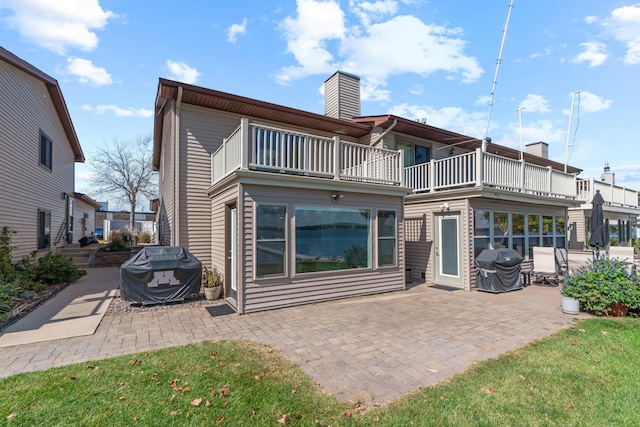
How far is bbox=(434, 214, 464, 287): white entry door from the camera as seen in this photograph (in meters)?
9.27

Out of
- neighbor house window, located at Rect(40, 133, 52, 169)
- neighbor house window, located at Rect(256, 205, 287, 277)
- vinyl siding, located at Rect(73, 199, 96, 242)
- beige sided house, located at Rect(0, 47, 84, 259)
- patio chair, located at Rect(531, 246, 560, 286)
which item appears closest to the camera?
neighbor house window, located at Rect(256, 205, 287, 277)

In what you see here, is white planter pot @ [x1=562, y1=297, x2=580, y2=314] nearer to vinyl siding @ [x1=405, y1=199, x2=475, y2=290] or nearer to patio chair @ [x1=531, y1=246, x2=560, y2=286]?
vinyl siding @ [x1=405, y1=199, x2=475, y2=290]

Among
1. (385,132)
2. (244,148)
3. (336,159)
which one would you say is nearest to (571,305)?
(336,159)

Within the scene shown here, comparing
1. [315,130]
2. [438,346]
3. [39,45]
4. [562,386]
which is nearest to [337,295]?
[438,346]

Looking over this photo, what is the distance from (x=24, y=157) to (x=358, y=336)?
1248 centimetres

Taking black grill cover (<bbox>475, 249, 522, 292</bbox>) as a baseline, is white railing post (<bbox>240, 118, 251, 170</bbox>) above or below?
above

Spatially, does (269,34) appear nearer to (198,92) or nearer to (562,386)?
(198,92)

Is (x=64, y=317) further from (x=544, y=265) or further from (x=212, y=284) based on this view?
(x=544, y=265)

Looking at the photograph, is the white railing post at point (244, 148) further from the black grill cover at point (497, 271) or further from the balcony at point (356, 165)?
the black grill cover at point (497, 271)

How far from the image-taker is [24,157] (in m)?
10.3

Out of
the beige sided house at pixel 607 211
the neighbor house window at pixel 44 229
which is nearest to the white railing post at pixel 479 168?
the beige sided house at pixel 607 211

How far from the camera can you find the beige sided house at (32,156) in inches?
360

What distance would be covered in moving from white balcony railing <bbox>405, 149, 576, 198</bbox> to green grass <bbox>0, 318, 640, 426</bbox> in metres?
5.79

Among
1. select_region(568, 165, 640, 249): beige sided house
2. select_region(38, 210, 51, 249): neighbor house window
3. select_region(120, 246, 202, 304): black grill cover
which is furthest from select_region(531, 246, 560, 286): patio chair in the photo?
select_region(38, 210, 51, 249): neighbor house window
